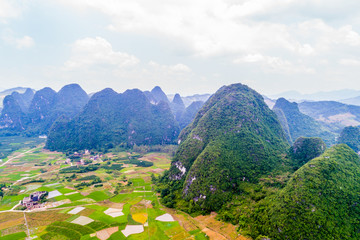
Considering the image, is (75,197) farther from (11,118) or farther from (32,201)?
(11,118)

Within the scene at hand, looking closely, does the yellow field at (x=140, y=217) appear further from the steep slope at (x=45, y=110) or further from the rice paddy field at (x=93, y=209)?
the steep slope at (x=45, y=110)

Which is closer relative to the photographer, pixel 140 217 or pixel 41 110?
pixel 140 217

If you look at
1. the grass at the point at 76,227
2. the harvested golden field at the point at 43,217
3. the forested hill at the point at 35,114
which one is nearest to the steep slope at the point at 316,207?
the grass at the point at 76,227

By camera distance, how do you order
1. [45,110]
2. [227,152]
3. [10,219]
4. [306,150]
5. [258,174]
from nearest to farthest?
1. [10,219]
2. [258,174]
3. [227,152]
4. [306,150]
5. [45,110]

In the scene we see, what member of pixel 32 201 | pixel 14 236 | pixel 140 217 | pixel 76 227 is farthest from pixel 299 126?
pixel 14 236

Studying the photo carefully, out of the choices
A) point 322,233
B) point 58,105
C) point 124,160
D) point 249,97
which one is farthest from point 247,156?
point 58,105

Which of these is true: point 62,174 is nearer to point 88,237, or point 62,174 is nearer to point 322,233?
point 88,237
